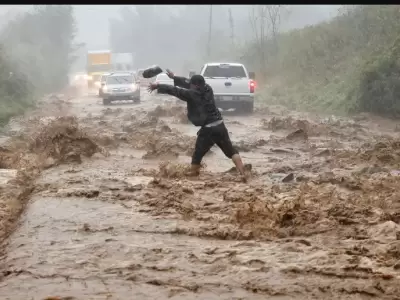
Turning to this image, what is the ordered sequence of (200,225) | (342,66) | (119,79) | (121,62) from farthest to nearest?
(121,62) < (119,79) < (342,66) < (200,225)

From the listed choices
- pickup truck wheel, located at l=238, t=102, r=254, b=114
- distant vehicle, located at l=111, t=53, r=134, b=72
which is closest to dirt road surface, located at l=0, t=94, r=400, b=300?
pickup truck wheel, located at l=238, t=102, r=254, b=114

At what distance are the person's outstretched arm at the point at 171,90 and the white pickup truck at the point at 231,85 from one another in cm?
1169

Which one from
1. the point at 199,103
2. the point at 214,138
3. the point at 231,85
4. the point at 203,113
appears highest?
the point at 199,103

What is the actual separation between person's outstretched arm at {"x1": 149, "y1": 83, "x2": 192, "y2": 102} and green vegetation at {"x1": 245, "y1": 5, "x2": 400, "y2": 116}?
36.3 ft

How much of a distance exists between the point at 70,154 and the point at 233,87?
33.7 ft

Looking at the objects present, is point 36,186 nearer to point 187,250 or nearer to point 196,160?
point 196,160

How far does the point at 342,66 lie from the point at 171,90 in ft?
64.3

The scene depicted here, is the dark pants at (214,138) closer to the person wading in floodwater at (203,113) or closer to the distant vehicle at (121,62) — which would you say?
the person wading in floodwater at (203,113)

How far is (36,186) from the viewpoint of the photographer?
9.45 metres

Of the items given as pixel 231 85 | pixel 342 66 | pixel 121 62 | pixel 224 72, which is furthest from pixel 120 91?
pixel 121 62

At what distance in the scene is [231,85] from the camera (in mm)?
20953

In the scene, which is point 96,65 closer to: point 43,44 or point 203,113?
point 43,44
